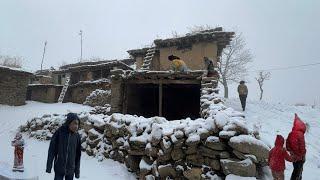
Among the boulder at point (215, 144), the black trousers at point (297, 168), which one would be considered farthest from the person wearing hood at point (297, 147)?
the boulder at point (215, 144)

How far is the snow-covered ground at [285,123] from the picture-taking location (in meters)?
9.14

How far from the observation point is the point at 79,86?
2852 centimetres

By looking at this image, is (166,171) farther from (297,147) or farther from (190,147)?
(297,147)

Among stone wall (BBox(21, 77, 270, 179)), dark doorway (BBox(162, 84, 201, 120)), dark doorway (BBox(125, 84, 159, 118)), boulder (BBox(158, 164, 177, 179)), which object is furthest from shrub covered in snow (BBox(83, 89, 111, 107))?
boulder (BBox(158, 164, 177, 179))

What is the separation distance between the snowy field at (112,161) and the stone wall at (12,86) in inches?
31.0

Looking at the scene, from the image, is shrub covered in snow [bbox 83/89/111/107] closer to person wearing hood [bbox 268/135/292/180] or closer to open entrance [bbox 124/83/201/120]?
open entrance [bbox 124/83/201/120]

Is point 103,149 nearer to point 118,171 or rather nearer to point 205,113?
point 118,171

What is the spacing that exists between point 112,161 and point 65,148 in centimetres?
402

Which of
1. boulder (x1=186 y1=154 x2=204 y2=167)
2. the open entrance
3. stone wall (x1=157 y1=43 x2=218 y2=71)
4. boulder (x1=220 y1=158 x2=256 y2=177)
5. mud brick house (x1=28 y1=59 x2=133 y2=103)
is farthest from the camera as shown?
mud brick house (x1=28 y1=59 x2=133 y2=103)

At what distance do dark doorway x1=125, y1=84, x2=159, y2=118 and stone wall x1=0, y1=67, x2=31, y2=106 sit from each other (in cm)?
1028

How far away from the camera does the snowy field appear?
851 cm

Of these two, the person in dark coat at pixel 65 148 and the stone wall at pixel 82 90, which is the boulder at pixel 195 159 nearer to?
the person in dark coat at pixel 65 148

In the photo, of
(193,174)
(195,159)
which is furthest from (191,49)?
(193,174)

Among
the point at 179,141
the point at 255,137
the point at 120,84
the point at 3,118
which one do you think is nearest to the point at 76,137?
the point at 179,141
